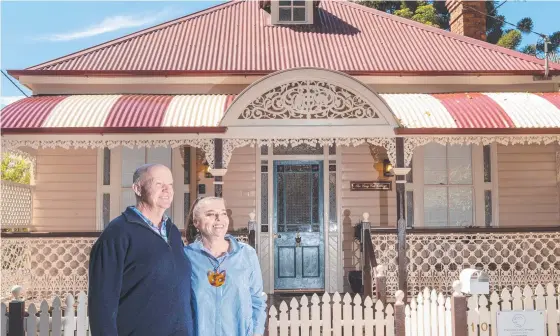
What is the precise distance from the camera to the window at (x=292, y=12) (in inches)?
551

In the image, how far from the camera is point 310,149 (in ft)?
38.2

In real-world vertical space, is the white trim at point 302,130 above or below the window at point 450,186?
above

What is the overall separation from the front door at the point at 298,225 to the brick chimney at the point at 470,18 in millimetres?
6136

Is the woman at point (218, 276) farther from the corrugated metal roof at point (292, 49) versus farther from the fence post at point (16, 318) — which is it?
the corrugated metal roof at point (292, 49)

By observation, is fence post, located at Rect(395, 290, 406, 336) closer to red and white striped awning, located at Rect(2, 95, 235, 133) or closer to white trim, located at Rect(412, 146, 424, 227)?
red and white striped awning, located at Rect(2, 95, 235, 133)

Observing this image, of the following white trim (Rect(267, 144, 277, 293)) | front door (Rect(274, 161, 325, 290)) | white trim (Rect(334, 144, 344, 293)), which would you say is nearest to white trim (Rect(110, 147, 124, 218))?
white trim (Rect(267, 144, 277, 293))

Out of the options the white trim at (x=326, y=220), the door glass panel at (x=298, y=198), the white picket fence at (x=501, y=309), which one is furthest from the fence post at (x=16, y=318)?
the white trim at (x=326, y=220)

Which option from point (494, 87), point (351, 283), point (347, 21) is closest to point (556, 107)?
point (494, 87)

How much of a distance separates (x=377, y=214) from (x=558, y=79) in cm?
486

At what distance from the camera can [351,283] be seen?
10.8 m

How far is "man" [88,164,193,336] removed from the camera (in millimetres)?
3164

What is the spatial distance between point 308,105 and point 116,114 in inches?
131

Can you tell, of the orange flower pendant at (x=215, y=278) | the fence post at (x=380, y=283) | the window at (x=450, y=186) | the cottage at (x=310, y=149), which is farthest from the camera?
the window at (x=450, y=186)

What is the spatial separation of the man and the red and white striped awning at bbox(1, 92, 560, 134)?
586cm
